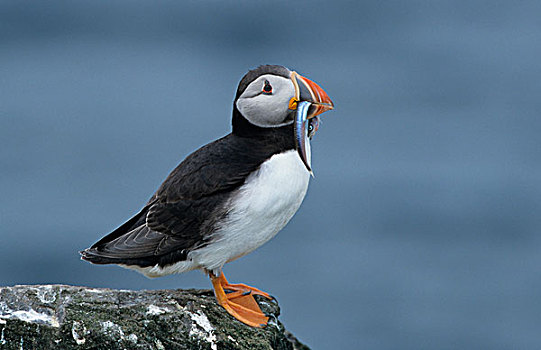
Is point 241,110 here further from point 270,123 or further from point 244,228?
point 244,228

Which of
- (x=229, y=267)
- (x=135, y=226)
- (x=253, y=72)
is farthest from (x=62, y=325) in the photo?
(x=229, y=267)

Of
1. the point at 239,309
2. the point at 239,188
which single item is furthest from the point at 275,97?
the point at 239,309

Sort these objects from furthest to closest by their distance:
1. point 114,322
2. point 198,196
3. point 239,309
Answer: point 239,309
point 198,196
point 114,322

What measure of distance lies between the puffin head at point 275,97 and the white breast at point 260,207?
242 millimetres

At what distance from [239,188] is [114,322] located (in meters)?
1.08

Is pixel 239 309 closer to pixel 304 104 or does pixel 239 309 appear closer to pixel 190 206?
pixel 190 206

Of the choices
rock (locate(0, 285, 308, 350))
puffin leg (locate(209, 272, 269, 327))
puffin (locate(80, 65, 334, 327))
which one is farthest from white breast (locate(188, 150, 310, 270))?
rock (locate(0, 285, 308, 350))

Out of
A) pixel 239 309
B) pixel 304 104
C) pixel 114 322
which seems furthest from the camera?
pixel 239 309

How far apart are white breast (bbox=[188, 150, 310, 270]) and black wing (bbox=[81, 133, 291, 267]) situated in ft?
0.20

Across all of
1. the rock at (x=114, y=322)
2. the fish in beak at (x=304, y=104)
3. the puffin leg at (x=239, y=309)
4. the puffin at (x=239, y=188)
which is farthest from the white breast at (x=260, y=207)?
the rock at (x=114, y=322)

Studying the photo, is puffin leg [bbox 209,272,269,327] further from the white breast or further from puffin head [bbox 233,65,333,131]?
puffin head [bbox 233,65,333,131]

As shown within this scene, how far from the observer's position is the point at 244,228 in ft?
17.6

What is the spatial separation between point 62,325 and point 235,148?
4.84ft

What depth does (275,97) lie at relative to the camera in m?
5.31
